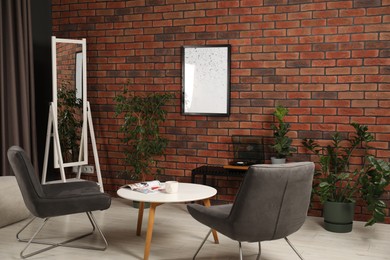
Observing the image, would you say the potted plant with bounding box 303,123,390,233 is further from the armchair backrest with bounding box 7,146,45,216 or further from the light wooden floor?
the armchair backrest with bounding box 7,146,45,216

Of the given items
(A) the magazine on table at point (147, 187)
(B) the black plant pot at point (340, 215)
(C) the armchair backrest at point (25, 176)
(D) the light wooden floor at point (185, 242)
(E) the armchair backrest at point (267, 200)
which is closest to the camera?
(E) the armchair backrest at point (267, 200)

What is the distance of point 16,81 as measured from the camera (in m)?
4.97

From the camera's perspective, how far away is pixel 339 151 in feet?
14.6

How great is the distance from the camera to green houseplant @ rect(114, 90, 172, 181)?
487 centimetres

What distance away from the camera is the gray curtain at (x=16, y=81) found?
4.79m

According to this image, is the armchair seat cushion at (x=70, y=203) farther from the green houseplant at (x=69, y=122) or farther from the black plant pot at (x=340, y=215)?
the black plant pot at (x=340, y=215)

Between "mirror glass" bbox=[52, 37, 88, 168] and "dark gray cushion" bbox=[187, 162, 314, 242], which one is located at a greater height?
"mirror glass" bbox=[52, 37, 88, 168]

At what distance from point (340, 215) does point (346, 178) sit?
1.08 ft

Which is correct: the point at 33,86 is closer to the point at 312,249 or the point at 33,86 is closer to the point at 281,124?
the point at 281,124

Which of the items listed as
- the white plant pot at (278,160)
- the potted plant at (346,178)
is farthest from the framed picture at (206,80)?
the potted plant at (346,178)

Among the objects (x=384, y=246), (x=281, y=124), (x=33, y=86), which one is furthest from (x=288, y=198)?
(x=33, y=86)

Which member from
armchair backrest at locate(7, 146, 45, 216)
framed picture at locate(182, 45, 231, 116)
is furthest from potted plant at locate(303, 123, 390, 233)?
armchair backrest at locate(7, 146, 45, 216)

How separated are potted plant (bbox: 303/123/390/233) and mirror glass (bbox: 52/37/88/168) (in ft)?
7.90

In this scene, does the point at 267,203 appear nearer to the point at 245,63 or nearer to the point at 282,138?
the point at 282,138
